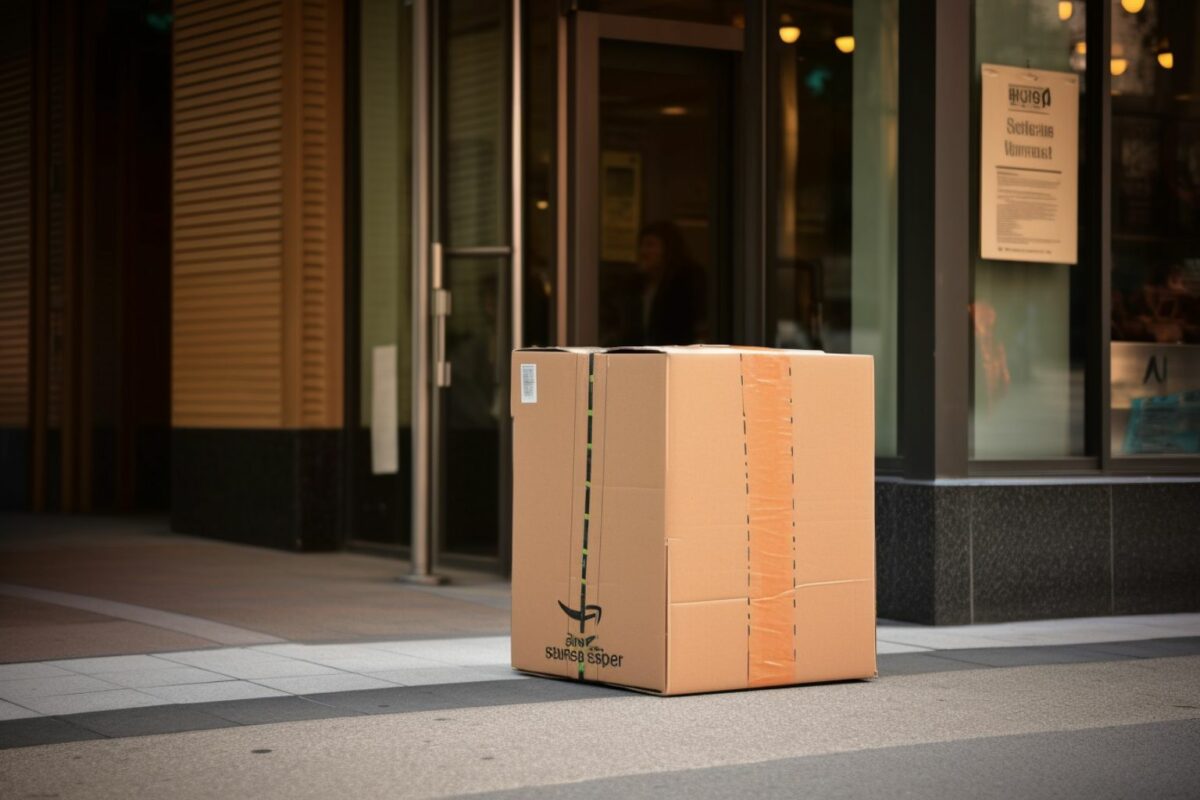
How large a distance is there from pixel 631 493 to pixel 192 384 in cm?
852

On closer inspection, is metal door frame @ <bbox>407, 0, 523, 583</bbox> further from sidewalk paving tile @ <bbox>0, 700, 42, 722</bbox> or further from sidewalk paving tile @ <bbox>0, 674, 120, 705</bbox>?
sidewalk paving tile @ <bbox>0, 700, 42, 722</bbox>

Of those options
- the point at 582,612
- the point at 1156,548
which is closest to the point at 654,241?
the point at 1156,548

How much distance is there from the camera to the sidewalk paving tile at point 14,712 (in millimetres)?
6410

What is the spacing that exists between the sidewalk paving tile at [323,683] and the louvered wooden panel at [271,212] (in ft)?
21.8

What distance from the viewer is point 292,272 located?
13852 millimetres

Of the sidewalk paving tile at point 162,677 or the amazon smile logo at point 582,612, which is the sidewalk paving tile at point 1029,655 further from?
the sidewalk paving tile at point 162,677

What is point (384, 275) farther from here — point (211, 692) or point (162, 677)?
point (211, 692)

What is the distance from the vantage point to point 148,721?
635 cm

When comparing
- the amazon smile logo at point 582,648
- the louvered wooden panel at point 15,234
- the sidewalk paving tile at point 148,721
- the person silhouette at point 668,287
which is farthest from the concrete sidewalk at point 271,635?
the louvered wooden panel at point 15,234

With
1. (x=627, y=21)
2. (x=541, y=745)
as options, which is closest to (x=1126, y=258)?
(x=627, y=21)

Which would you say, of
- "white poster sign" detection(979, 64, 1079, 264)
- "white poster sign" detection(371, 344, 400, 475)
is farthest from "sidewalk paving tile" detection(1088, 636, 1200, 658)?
"white poster sign" detection(371, 344, 400, 475)

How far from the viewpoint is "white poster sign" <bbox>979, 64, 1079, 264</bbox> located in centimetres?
993

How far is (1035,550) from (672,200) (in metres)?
4.36

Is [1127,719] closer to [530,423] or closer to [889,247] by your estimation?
[530,423]
